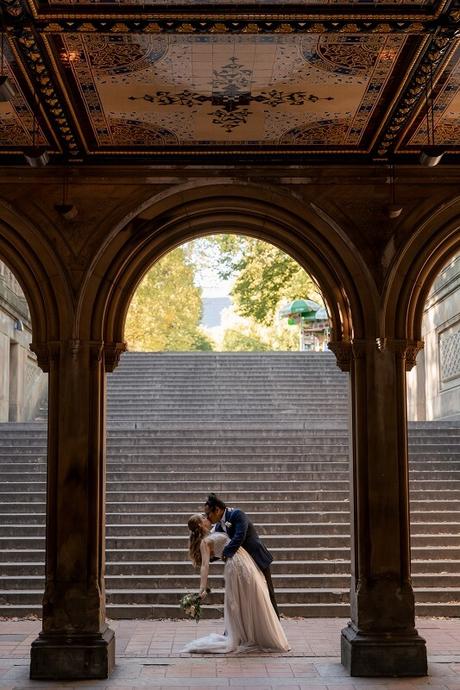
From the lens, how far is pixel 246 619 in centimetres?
855

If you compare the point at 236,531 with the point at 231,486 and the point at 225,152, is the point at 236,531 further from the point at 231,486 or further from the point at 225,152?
the point at 231,486

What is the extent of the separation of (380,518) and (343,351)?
4.88ft

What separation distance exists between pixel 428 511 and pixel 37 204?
6.73 meters

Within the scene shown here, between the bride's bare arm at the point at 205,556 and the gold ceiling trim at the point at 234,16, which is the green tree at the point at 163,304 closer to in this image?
the bride's bare arm at the point at 205,556

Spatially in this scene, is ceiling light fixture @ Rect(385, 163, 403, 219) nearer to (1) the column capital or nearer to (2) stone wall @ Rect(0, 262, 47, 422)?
(1) the column capital

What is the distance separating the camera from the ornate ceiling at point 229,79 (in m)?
5.56

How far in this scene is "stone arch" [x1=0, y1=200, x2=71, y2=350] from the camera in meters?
8.24

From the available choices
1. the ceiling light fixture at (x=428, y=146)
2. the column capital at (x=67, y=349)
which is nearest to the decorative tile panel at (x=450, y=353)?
the ceiling light fixture at (x=428, y=146)

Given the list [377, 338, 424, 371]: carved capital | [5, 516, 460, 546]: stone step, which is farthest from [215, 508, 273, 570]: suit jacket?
[5, 516, 460, 546]: stone step

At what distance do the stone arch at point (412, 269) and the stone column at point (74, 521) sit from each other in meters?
2.57

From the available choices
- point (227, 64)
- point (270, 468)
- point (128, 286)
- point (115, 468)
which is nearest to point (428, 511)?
point (270, 468)

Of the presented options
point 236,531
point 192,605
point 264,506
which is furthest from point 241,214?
point 264,506

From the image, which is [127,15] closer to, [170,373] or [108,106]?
[108,106]

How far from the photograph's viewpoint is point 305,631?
958cm
